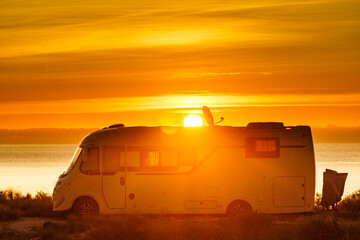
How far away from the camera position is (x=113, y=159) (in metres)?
21.5

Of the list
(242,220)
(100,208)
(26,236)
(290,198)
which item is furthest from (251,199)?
(26,236)

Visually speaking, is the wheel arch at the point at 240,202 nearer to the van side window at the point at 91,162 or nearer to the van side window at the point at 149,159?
the van side window at the point at 149,159

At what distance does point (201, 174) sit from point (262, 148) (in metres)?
2.04

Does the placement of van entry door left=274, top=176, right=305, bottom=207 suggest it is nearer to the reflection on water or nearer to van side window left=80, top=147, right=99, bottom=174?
van side window left=80, top=147, right=99, bottom=174

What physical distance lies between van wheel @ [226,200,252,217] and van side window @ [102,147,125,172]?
3.56 metres

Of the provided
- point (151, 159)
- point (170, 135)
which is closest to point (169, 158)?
point (151, 159)

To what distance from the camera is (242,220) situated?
746 inches

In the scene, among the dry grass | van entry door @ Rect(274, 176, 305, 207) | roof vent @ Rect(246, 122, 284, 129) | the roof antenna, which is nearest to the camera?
the dry grass

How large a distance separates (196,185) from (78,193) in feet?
11.9

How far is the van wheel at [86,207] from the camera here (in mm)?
21484

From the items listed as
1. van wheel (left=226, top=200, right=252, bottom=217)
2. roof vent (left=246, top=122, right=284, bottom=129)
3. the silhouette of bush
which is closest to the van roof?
roof vent (left=246, top=122, right=284, bottom=129)

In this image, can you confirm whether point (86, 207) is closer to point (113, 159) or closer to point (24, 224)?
point (113, 159)

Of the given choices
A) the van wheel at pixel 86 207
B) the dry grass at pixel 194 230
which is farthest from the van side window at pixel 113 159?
the dry grass at pixel 194 230

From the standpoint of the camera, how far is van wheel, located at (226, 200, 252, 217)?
21.4m
